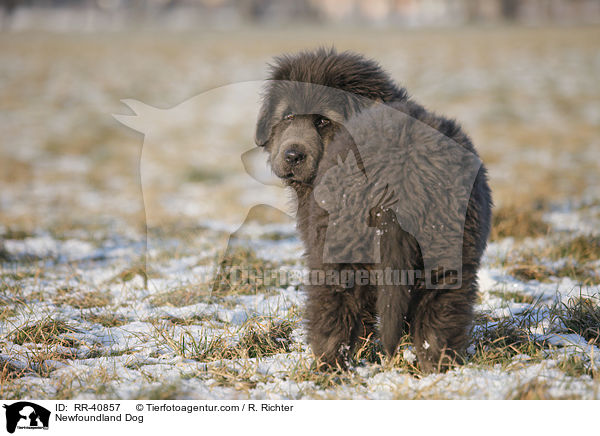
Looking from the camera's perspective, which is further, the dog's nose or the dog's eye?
the dog's eye

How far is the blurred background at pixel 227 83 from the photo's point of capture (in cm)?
780

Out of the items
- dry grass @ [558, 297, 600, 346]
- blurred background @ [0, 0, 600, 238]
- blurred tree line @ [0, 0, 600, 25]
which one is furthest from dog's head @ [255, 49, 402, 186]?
blurred tree line @ [0, 0, 600, 25]

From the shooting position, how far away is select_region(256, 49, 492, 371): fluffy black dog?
1940mm

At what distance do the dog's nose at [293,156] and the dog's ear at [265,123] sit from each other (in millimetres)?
457

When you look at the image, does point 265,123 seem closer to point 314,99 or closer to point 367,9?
point 314,99

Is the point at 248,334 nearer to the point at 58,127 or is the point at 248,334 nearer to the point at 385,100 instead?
the point at 385,100

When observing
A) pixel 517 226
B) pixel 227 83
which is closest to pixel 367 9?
pixel 227 83

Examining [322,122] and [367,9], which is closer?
[322,122]

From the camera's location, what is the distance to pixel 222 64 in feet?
66.8

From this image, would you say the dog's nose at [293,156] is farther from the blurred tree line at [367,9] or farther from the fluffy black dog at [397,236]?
the blurred tree line at [367,9]

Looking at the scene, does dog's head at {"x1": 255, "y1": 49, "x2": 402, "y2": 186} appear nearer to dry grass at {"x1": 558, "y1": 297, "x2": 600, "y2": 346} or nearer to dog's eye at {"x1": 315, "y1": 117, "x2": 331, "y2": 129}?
dog's eye at {"x1": 315, "y1": 117, "x2": 331, "y2": 129}

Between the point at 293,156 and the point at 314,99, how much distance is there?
432 millimetres
